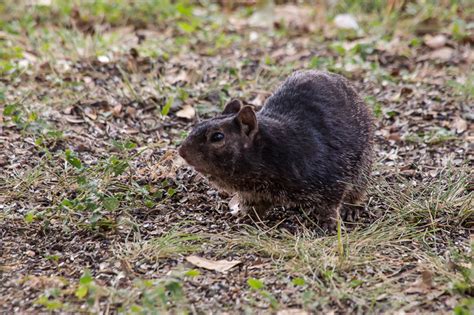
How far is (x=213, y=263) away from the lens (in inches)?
182

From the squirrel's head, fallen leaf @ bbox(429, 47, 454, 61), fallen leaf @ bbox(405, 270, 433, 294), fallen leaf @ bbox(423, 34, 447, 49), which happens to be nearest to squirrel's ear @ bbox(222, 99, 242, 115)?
the squirrel's head

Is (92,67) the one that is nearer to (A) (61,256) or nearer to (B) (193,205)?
(B) (193,205)

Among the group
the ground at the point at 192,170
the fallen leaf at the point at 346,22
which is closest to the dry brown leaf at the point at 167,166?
the ground at the point at 192,170

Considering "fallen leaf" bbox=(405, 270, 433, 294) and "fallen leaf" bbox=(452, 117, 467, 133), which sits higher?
"fallen leaf" bbox=(405, 270, 433, 294)

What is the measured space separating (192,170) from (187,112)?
1.12m

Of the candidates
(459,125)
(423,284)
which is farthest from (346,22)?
(423,284)

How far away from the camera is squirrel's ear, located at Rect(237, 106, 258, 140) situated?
5.05 m

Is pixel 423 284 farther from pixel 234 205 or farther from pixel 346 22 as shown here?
pixel 346 22

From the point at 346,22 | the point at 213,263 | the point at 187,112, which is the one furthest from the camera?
the point at 346,22

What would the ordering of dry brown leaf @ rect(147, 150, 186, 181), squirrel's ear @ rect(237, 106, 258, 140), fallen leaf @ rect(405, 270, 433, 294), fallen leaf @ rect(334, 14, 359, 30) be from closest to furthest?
fallen leaf @ rect(405, 270, 433, 294) < squirrel's ear @ rect(237, 106, 258, 140) < dry brown leaf @ rect(147, 150, 186, 181) < fallen leaf @ rect(334, 14, 359, 30)

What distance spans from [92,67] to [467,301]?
4.84m

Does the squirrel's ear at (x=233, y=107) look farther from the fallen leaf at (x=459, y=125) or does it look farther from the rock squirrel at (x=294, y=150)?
the fallen leaf at (x=459, y=125)

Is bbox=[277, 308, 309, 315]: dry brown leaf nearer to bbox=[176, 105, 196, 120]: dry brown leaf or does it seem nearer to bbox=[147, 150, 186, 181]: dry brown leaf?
bbox=[147, 150, 186, 181]: dry brown leaf

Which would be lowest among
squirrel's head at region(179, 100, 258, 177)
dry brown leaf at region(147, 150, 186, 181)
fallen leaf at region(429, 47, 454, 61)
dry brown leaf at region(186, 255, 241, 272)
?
fallen leaf at region(429, 47, 454, 61)
